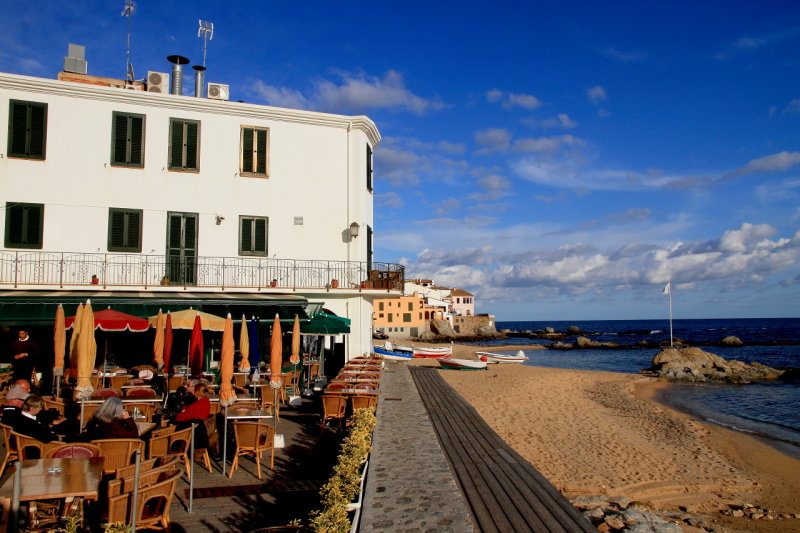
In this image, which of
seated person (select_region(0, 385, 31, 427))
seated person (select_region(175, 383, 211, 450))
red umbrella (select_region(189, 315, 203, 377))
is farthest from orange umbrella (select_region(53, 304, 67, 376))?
seated person (select_region(175, 383, 211, 450))

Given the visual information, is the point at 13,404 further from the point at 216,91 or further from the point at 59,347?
the point at 216,91

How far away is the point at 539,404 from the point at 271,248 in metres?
12.9

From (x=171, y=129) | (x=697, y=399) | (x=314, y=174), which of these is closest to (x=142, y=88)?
(x=171, y=129)

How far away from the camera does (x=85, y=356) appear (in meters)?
9.67

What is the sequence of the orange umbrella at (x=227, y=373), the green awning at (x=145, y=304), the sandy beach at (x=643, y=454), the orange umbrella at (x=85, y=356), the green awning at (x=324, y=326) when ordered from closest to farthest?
the orange umbrella at (x=227, y=373), the orange umbrella at (x=85, y=356), the sandy beach at (x=643, y=454), the green awning at (x=145, y=304), the green awning at (x=324, y=326)

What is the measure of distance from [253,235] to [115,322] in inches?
298

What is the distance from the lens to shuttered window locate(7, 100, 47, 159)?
18.2 m

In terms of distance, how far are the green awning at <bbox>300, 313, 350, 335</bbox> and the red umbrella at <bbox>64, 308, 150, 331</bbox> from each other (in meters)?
4.71

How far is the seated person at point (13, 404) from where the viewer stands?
7.35 m

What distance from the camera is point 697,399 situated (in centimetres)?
2984

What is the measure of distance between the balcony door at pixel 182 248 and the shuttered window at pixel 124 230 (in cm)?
99

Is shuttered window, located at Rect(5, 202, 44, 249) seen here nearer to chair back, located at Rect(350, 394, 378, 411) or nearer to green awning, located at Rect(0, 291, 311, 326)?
green awning, located at Rect(0, 291, 311, 326)

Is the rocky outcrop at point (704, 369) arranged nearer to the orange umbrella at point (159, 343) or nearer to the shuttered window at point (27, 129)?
the orange umbrella at point (159, 343)

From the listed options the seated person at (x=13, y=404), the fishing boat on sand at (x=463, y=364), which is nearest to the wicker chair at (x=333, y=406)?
the seated person at (x=13, y=404)
